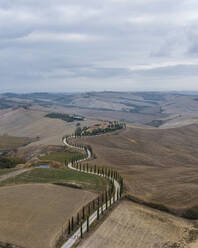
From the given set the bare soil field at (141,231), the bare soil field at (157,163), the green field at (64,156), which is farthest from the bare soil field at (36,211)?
the green field at (64,156)

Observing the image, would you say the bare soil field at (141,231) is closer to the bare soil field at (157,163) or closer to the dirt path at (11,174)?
the bare soil field at (157,163)

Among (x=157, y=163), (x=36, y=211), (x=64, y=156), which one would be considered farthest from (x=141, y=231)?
(x=64, y=156)

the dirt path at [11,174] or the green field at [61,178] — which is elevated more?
the green field at [61,178]

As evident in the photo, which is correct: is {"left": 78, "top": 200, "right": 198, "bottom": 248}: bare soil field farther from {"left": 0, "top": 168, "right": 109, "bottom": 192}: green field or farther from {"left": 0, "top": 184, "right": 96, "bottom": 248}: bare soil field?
{"left": 0, "top": 168, "right": 109, "bottom": 192}: green field

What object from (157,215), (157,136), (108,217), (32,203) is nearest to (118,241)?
(108,217)

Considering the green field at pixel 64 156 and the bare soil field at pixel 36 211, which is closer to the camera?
the bare soil field at pixel 36 211

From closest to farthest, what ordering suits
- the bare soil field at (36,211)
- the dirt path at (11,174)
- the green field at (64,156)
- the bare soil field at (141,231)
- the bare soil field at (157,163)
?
the bare soil field at (36,211)
the bare soil field at (141,231)
the bare soil field at (157,163)
the dirt path at (11,174)
the green field at (64,156)

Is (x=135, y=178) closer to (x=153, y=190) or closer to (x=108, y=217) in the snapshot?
(x=153, y=190)
